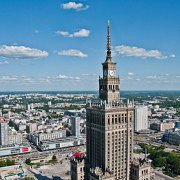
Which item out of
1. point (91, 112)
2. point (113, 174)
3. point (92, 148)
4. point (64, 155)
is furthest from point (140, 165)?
point (64, 155)

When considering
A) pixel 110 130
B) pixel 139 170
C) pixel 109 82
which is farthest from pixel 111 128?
pixel 139 170

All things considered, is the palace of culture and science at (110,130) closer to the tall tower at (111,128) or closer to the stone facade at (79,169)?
the tall tower at (111,128)

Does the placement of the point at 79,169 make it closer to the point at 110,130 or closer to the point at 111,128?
the point at 110,130

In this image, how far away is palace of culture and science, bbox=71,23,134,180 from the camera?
232 ft

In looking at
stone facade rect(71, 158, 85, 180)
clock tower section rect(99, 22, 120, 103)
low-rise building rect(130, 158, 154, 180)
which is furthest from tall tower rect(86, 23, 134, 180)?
stone facade rect(71, 158, 85, 180)

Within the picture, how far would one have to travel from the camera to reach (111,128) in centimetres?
7094

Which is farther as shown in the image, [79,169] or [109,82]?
[79,169]

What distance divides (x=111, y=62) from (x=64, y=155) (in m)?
115

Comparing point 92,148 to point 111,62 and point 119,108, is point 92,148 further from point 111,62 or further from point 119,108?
point 111,62

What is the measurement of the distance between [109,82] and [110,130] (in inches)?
536

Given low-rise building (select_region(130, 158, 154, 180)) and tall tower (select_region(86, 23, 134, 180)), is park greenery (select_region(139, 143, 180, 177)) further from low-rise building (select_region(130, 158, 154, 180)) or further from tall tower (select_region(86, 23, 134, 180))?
tall tower (select_region(86, 23, 134, 180))

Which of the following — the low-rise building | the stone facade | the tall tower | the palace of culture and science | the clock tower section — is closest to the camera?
the palace of culture and science

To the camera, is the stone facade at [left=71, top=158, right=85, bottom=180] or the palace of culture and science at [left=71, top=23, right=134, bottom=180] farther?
the stone facade at [left=71, top=158, right=85, bottom=180]

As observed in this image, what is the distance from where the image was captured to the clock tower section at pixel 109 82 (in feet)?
242
